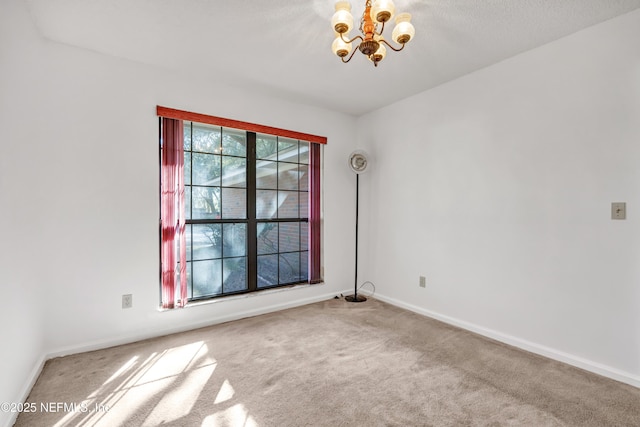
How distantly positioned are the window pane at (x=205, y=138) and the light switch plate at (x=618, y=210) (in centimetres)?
350

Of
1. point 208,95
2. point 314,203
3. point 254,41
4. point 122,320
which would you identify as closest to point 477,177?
point 314,203

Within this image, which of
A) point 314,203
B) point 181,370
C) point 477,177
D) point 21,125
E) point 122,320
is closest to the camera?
point 21,125

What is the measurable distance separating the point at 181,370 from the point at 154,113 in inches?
89.5

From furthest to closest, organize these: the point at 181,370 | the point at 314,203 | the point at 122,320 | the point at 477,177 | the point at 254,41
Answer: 1. the point at 314,203
2. the point at 477,177
3. the point at 122,320
4. the point at 254,41
5. the point at 181,370

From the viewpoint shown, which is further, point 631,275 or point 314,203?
point 314,203

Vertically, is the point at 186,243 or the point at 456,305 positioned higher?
the point at 186,243

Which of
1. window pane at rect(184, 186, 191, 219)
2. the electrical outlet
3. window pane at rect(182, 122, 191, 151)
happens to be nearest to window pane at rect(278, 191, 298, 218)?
window pane at rect(184, 186, 191, 219)

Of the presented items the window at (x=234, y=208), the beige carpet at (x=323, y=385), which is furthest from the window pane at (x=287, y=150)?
the beige carpet at (x=323, y=385)

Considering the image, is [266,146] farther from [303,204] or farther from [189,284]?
[189,284]

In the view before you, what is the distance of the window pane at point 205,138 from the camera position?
10.2ft

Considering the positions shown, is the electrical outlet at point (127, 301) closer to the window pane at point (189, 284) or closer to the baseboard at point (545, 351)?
the window pane at point (189, 284)

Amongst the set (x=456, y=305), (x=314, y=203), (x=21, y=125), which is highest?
(x=21, y=125)

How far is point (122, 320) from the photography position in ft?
8.71

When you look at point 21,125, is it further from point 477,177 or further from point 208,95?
point 477,177
